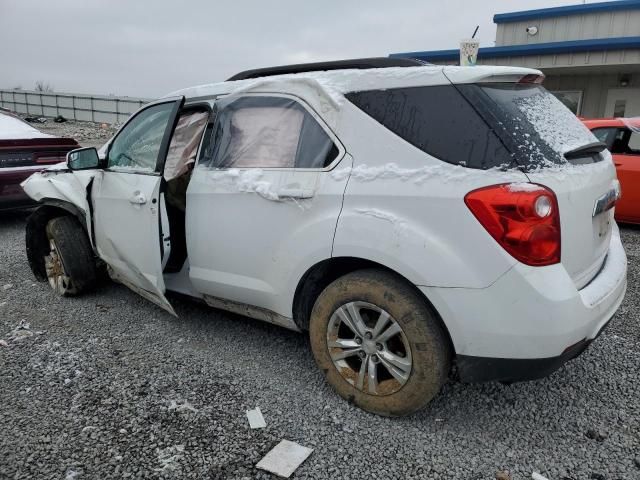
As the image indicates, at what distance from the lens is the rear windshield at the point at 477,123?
2191 millimetres

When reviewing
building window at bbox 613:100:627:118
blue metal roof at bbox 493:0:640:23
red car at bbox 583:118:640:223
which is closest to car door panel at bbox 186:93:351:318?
red car at bbox 583:118:640:223

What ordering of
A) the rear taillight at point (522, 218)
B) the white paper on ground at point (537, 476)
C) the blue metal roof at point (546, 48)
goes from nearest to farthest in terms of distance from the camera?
the rear taillight at point (522, 218) → the white paper on ground at point (537, 476) → the blue metal roof at point (546, 48)

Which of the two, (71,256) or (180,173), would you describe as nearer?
(180,173)

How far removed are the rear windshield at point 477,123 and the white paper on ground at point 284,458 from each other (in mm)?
1513

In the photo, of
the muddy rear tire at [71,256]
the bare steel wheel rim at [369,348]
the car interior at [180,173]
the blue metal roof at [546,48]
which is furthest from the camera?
the blue metal roof at [546,48]

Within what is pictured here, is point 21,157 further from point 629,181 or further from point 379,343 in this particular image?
point 629,181

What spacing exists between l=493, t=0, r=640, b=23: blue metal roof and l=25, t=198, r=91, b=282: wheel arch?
13.8 meters

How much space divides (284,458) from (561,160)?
1.87m

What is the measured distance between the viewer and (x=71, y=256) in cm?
411

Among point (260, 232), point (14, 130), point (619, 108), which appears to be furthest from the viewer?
point (619, 108)

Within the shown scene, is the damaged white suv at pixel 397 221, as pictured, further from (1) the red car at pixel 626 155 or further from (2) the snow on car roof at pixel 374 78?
(1) the red car at pixel 626 155

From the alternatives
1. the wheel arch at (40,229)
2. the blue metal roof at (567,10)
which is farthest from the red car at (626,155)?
the blue metal roof at (567,10)

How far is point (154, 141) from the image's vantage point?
355 centimetres

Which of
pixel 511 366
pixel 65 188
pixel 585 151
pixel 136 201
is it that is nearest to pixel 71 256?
pixel 65 188
